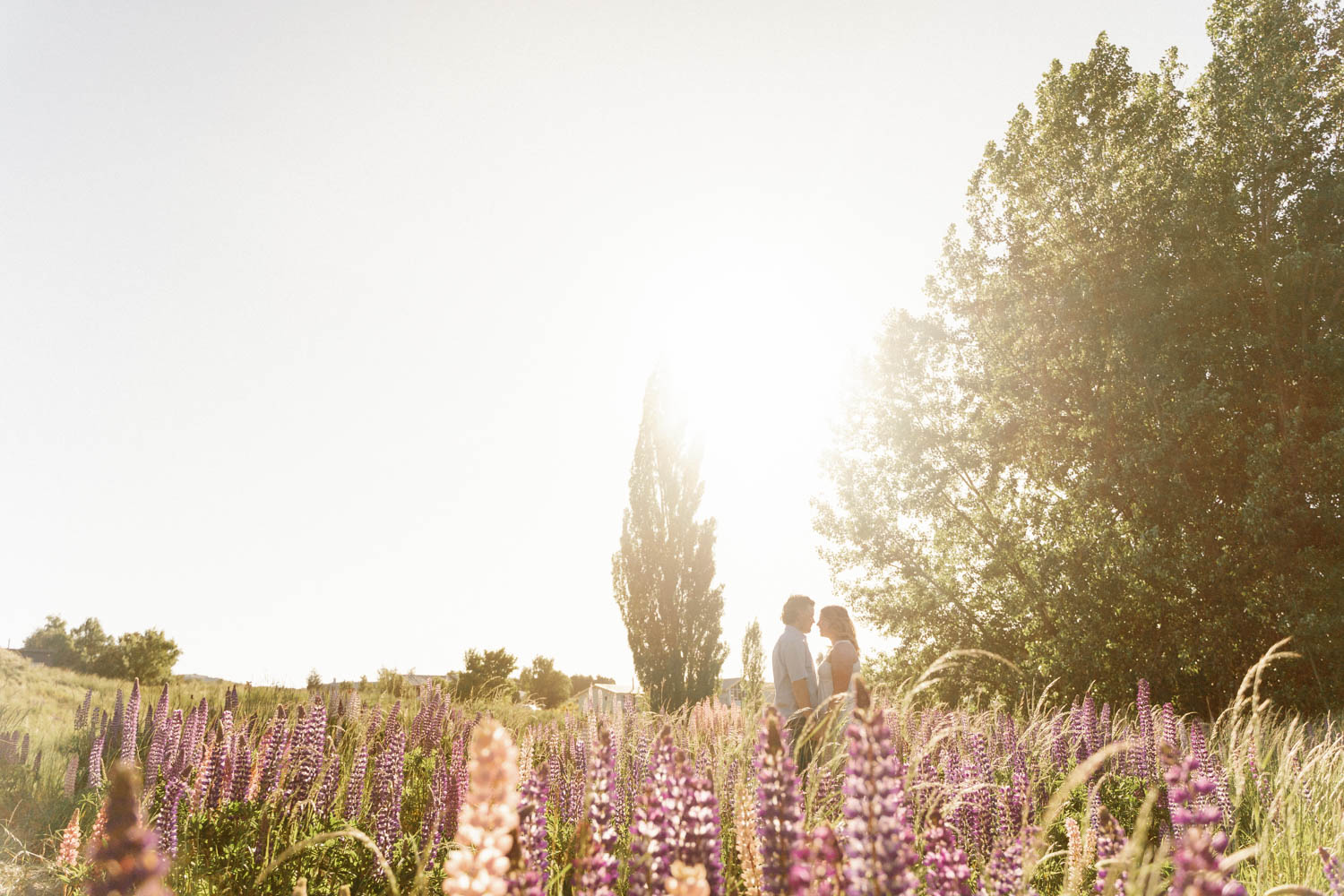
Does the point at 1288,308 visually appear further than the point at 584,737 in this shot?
Yes

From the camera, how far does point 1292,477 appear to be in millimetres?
14664

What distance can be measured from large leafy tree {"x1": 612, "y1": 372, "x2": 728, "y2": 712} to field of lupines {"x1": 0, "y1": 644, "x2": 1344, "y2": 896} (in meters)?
10.5

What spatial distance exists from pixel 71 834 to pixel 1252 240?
865 inches

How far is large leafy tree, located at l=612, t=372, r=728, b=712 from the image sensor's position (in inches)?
793

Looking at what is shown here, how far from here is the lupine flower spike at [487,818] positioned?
3.51ft

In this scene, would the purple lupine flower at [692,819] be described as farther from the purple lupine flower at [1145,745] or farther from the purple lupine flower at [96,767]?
the purple lupine flower at [1145,745]

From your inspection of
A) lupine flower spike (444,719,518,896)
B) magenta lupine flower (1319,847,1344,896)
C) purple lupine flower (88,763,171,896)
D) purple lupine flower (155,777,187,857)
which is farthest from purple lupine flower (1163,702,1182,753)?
purple lupine flower (88,763,171,896)

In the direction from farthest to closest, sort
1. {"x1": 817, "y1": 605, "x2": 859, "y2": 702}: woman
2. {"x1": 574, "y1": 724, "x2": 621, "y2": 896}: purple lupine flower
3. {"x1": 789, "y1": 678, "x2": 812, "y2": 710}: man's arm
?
{"x1": 817, "y1": 605, "x2": 859, "y2": 702}: woman → {"x1": 789, "y1": 678, "x2": 812, "y2": 710}: man's arm → {"x1": 574, "y1": 724, "x2": 621, "y2": 896}: purple lupine flower

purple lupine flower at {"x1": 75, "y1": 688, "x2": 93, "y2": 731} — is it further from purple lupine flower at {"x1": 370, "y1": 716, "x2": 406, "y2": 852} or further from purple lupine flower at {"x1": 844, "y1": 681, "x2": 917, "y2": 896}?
purple lupine flower at {"x1": 844, "y1": 681, "x2": 917, "y2": 896}

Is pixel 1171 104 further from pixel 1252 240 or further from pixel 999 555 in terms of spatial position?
pixel 999 555

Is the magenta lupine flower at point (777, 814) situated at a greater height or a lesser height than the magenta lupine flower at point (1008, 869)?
greater

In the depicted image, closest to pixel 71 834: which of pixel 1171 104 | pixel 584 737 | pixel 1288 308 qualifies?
pixel 584 737

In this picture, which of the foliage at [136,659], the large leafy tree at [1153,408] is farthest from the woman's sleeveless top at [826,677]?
the foliage at [136,659]

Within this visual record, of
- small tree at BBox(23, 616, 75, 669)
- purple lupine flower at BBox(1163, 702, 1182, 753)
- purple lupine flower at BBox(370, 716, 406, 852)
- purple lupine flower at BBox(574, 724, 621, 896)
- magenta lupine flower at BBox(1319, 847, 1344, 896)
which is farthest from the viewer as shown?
small tree at BBox(23, 616, 75, 669)
